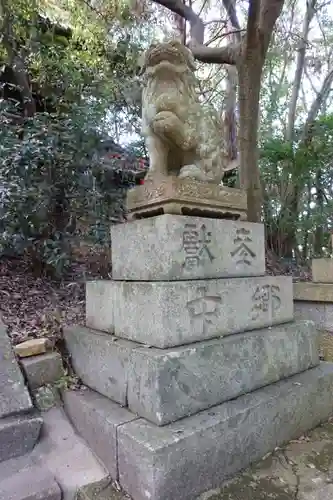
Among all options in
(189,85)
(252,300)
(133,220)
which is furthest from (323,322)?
(189,85)

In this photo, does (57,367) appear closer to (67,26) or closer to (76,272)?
(76,272)

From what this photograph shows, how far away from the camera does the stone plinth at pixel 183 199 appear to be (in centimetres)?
176

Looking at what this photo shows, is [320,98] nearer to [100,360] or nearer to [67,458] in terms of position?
[100,360]

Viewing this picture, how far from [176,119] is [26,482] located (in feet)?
5.97

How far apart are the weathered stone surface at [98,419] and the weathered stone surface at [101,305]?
37 cm

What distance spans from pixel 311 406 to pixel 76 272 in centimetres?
236

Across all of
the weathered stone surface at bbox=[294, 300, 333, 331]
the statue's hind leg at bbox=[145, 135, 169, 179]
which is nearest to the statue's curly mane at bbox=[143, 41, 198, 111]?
the statue's hind leg at bbox=[145, 135, 169, 179]

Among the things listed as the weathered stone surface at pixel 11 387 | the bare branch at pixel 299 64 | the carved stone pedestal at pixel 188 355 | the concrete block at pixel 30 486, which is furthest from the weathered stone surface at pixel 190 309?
the bare branch at pixel 299 64

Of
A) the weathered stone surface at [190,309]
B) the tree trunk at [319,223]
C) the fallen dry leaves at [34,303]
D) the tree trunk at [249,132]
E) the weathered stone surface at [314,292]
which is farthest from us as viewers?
the tree trunk at [319,223]

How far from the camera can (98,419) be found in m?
1.63

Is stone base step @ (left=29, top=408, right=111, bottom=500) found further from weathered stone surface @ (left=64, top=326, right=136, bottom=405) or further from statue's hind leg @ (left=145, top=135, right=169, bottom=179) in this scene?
statue's hind leg @ (left=145, top=135, right=169, bottom=179)

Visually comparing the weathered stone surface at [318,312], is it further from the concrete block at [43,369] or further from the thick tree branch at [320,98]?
the thick tree branch at [320,98]

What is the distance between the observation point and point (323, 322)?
3.18 metres

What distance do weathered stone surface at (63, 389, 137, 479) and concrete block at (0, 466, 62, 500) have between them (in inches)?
9.0
